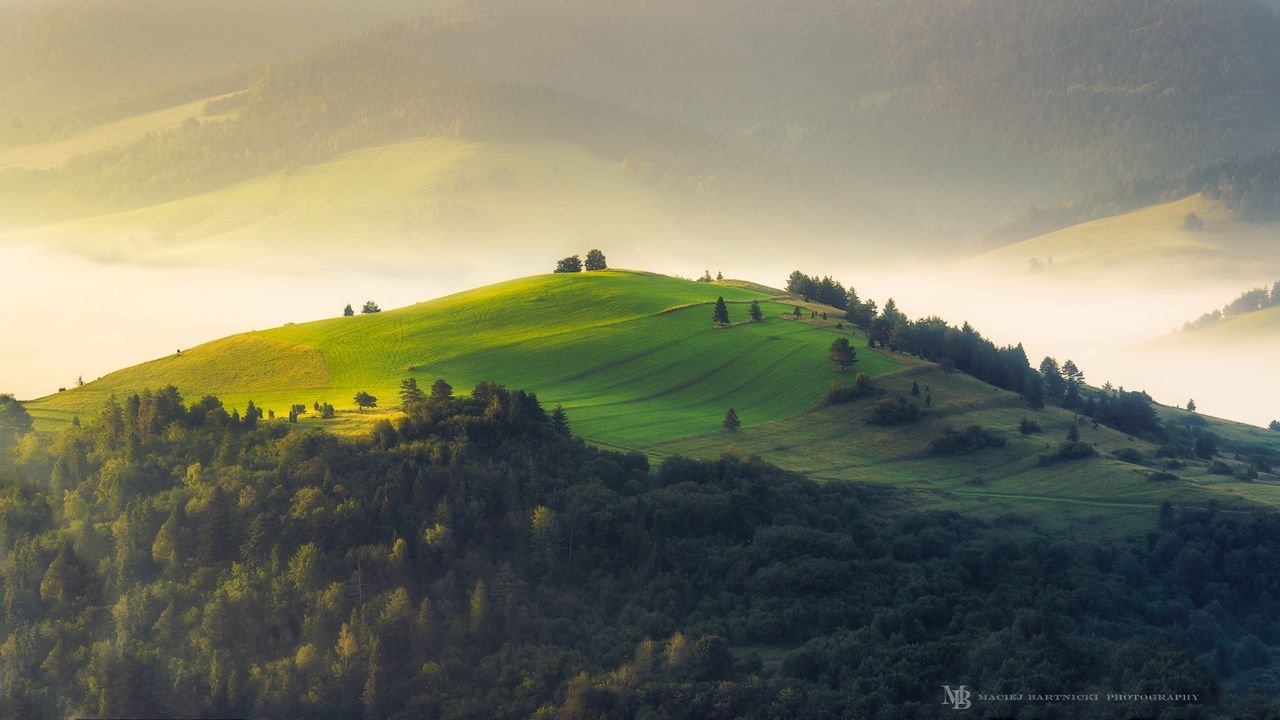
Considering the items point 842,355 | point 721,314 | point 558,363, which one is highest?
point 721,314

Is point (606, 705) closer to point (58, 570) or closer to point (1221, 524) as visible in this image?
point (58, 570)

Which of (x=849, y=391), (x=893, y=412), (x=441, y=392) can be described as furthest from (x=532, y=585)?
(x=849, y=391)

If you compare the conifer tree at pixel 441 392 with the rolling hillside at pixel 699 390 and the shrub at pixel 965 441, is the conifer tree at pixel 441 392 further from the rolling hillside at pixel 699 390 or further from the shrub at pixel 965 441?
the shrub at pixel 965 441

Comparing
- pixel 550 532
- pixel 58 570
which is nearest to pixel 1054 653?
pixel 550 532

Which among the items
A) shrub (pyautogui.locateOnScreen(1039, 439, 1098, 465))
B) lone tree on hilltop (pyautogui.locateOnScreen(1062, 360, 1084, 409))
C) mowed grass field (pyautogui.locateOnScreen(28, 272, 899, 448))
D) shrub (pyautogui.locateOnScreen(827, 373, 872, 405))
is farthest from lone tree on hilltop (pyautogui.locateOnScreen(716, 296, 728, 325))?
shrub (pyautogui.locateOnScreen(1039, 439, 1098, 465))

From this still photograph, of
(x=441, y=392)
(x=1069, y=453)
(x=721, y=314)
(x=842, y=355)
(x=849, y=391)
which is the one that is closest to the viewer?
(x=441, y=392)

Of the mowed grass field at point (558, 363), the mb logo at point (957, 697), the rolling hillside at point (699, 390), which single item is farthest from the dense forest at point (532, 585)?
the mowed grass field at point (558, 363)

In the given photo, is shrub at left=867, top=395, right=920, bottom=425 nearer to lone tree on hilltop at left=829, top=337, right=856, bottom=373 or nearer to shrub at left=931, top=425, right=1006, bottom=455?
shrub at left=931, top=425, right=1006, bottom=455

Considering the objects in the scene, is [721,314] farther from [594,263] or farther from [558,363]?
[594,263]
